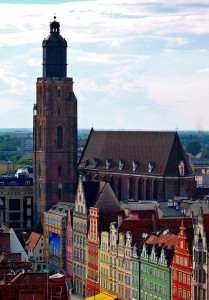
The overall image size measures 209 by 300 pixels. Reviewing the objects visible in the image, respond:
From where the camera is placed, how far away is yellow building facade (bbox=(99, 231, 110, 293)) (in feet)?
475

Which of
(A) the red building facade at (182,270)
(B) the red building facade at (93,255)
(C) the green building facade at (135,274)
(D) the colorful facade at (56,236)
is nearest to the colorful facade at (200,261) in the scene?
(A) the red building facade at (182,270)

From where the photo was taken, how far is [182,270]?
122 metres

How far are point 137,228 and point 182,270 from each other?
64.6 ft

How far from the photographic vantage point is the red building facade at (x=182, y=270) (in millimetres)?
120625

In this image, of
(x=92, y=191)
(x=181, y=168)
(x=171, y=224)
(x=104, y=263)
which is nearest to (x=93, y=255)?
(x=104, y=263)

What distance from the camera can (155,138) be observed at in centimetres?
19762

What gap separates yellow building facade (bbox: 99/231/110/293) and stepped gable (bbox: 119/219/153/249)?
3942 millimetres

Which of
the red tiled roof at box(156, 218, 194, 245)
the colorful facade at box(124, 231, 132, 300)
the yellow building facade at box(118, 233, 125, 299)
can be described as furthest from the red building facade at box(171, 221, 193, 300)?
the yellow building facade at box(118, 233, 125, 299)

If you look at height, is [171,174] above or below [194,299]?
above

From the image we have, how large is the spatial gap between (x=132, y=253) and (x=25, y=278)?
39.7 metres

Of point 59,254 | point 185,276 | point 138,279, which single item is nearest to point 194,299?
point 185,276

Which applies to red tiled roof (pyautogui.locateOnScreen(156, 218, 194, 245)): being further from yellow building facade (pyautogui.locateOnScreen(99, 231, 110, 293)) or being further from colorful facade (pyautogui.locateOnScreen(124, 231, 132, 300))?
yellow building facade (pyautogui.locateOnScreen(99, 231, 110, 293))

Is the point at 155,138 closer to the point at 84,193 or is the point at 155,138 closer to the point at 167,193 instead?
the point at 167,193

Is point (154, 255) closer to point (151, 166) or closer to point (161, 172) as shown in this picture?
point (161, 172)
